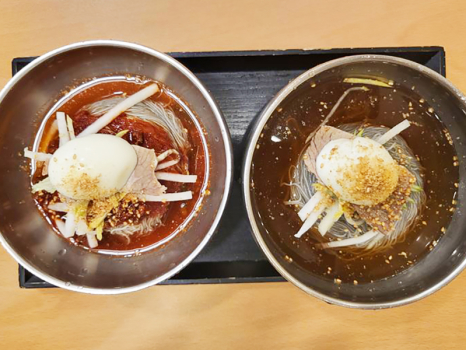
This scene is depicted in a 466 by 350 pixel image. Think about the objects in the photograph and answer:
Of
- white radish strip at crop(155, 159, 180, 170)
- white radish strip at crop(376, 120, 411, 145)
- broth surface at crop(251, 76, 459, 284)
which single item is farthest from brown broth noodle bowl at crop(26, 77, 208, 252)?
white radish strip at crop(376, 120, 411, 145)

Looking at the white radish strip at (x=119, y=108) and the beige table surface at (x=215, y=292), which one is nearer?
the white radish strip at (x=119, y=108)

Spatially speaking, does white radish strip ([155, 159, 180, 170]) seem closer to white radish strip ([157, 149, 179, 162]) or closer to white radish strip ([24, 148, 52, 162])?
white radish strip ([157, 149, 179, 162])

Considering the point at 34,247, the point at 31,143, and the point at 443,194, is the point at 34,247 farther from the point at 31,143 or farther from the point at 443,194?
the point at 443,194

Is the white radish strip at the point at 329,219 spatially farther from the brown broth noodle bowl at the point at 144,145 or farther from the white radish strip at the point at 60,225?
the white radish strip at the point at 60,225

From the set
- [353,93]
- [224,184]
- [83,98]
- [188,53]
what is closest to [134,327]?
[224,184]

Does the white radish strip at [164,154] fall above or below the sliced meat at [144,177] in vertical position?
above

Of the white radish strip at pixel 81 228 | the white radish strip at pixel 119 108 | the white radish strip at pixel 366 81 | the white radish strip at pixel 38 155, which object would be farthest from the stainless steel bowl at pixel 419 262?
the white radish strip at pixel 38 155

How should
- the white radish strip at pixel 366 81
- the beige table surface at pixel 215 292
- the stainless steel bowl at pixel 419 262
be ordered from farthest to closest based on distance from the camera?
the beige table surface at pixel 215 292 < the white radish strip at pixel 366 81 < the stainless steel bowl at pixel 419 262

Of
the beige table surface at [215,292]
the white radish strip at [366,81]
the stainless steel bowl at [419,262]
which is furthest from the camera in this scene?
the beige table surface at [215,292]
